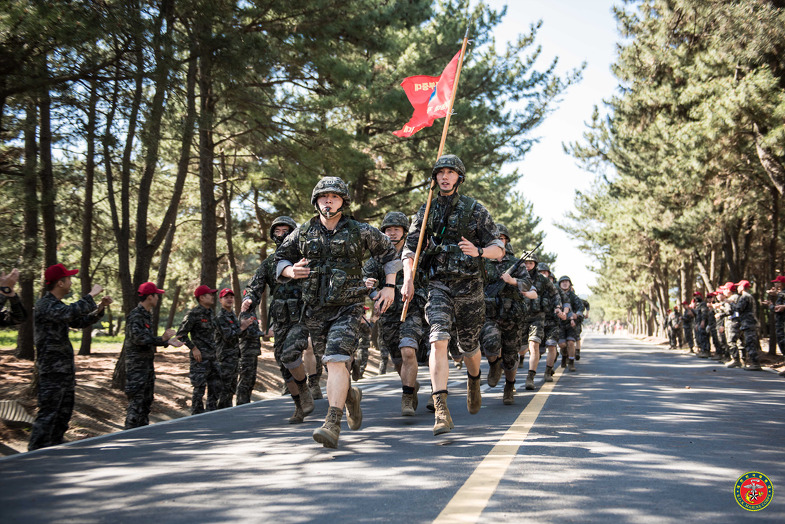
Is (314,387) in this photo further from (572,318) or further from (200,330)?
(572,318)

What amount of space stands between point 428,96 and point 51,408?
18.1ft

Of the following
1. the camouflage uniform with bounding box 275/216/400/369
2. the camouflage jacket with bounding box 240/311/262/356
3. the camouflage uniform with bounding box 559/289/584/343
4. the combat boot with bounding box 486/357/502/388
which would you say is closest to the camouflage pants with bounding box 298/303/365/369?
the camouflage uniform with bounding box 275/216/400/369

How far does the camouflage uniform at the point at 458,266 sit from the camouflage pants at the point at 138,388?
422cm

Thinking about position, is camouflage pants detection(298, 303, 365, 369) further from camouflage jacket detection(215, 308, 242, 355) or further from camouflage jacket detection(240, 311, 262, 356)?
camouflage jacket detection(240, 311, 262, 356)

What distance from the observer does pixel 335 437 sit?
5266mm

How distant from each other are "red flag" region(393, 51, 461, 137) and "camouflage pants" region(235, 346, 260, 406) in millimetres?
4436

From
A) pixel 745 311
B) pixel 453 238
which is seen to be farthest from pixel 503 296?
pixel 745 311

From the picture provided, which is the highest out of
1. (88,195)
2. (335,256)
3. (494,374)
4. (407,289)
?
(88,195)

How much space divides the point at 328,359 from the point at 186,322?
15.4 feet

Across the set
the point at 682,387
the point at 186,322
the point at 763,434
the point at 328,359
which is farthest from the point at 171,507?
the point at 682,387

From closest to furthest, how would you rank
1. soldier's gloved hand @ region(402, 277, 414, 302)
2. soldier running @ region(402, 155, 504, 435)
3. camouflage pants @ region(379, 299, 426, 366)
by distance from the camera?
soldier's gloved hand @ region(402, 277, 414, 302) < soldier running @ region(402, 155, 504, 435) < camouflage pants @ region(379, 299, 426, 366)

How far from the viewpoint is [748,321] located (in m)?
16.2

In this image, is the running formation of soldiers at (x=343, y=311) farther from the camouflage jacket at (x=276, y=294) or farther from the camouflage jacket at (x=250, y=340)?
the camouflage jacket at (x=250, y=340)

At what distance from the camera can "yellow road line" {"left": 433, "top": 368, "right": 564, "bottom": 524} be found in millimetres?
3605
